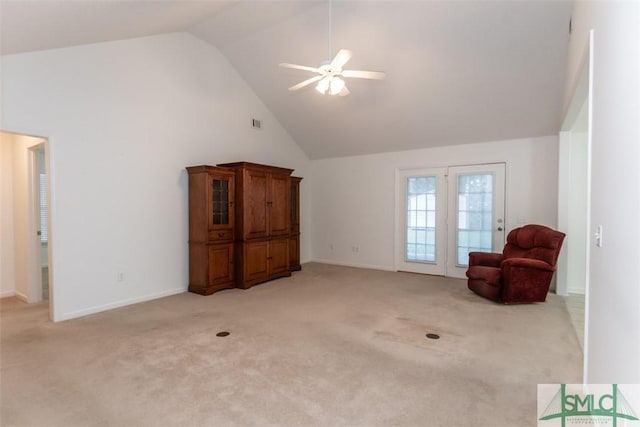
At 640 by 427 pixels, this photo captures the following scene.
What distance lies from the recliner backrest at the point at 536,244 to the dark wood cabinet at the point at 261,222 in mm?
3568

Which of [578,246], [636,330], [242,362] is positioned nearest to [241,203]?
[242,362]

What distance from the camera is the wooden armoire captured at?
4742mm

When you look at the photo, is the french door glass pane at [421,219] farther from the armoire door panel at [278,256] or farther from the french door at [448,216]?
the armoire door panel at [278,256]

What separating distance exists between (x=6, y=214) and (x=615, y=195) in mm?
6509

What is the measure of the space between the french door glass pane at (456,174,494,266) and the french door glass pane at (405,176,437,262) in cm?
47

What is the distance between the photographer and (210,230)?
15.6ft

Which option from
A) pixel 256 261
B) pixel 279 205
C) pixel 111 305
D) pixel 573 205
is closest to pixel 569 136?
pixel 573 205

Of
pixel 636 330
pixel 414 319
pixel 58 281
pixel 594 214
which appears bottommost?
pixel 414 319

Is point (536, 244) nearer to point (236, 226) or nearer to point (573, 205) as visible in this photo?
point (573, 205)

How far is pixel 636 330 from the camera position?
120 centimetres

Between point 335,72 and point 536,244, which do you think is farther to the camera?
point 536,244

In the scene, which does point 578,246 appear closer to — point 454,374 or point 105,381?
point 454,374

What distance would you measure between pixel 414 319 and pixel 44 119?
181 inches

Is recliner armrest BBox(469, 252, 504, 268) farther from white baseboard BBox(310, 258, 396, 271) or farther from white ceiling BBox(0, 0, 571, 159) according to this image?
white ceiling BBox(0, 0, 571, 159)
